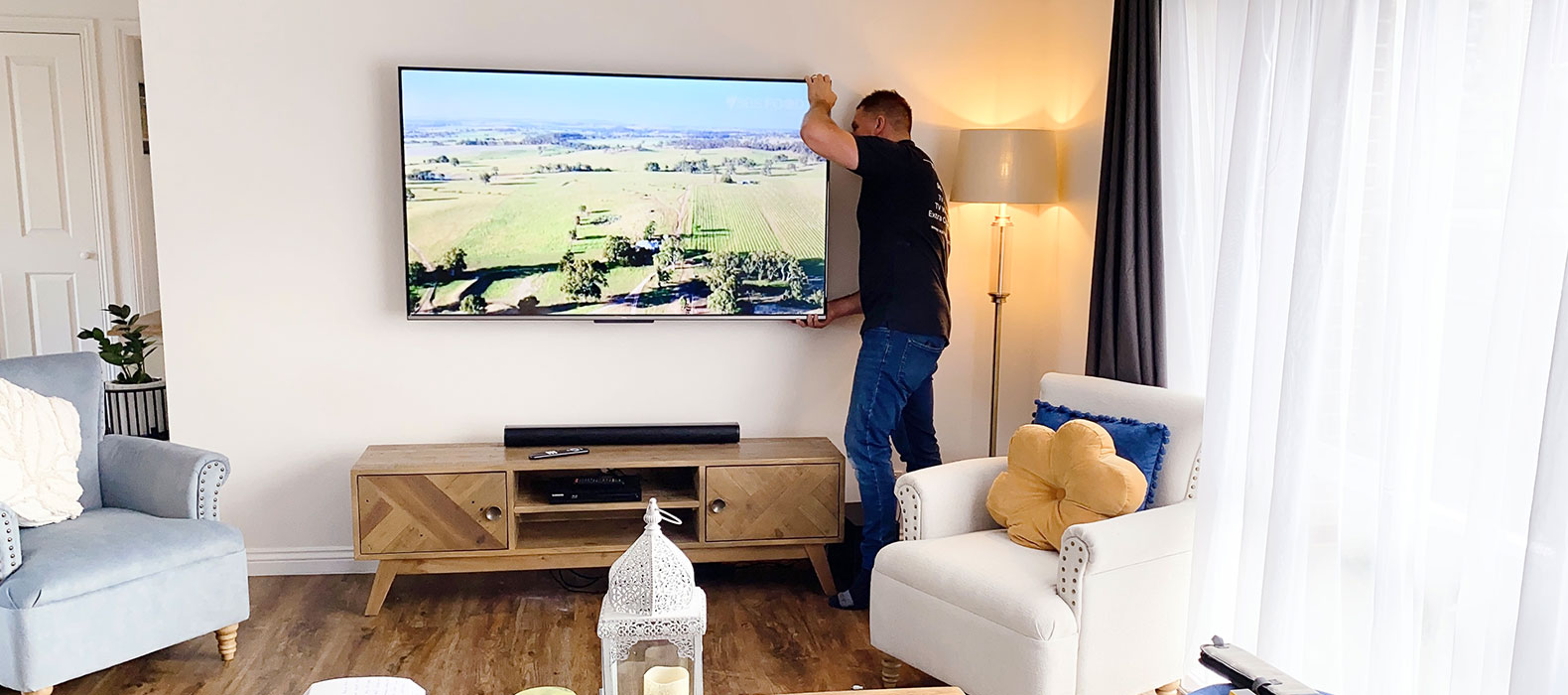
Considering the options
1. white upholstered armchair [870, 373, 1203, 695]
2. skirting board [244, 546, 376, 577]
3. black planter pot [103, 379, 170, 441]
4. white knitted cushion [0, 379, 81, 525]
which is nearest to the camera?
white upholstered armchair [870, 373, 1203, 695]

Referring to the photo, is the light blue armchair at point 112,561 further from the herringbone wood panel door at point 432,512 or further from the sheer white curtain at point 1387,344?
the sheer white curtain at point 1387,344

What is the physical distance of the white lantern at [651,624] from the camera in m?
1.71

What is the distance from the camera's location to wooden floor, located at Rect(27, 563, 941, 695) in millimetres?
2889

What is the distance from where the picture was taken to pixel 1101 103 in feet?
11.4

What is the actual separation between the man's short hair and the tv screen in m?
0.23

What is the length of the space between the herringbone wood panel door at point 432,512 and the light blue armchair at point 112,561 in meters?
0.42

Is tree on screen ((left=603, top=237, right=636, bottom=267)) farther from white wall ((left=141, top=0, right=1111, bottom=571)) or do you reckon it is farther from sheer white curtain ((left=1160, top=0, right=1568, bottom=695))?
sheer white curtain ((left=1160, top=0, right=1568, bottom=695))

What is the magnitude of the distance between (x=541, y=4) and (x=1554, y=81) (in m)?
2.82

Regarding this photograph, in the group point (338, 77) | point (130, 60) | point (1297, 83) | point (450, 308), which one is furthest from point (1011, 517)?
point (130, 60)

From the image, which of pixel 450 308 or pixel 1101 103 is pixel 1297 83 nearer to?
pixel 1101 103

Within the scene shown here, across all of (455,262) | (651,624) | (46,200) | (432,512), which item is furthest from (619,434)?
(46,200)

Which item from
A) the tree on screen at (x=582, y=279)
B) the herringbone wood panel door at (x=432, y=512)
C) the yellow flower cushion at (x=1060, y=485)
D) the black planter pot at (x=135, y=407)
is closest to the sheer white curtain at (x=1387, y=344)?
the yellow flower cushion at (x=1060, y=485)

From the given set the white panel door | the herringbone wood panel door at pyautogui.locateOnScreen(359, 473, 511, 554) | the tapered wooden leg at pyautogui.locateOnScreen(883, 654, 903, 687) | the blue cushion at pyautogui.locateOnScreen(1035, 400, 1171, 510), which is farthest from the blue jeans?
the white panel door

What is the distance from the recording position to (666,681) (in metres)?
1.71
